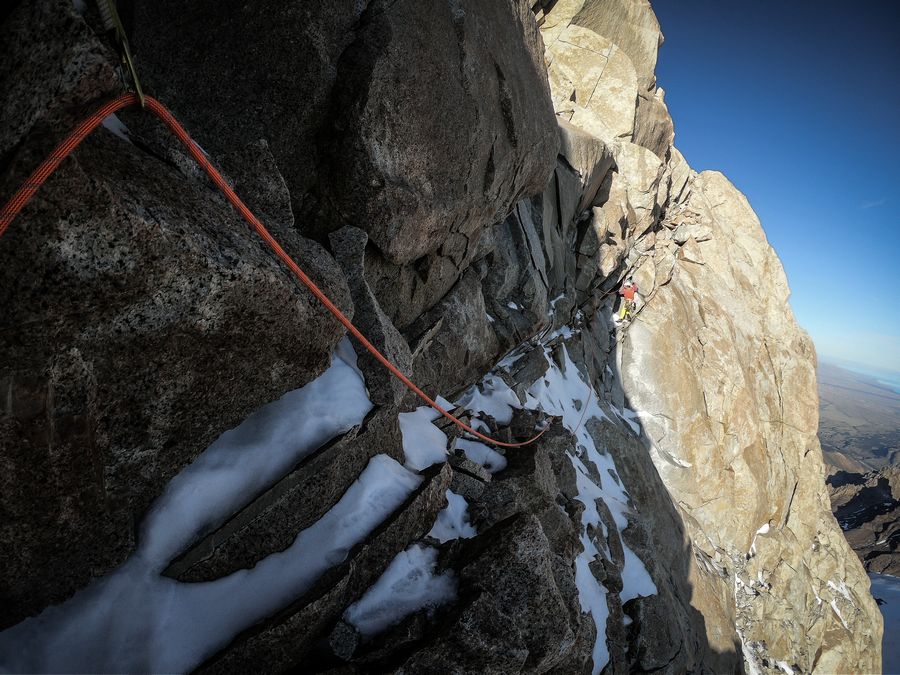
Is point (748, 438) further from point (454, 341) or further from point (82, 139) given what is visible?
point (82, 139)

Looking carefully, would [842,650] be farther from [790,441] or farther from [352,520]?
[352,520]

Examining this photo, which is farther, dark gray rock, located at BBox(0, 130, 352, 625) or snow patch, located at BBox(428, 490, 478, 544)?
snow patch, located at BBox(428, 490, 478, 544)

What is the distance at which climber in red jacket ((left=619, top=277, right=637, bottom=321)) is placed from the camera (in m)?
20.1

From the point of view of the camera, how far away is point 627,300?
66.7 feet

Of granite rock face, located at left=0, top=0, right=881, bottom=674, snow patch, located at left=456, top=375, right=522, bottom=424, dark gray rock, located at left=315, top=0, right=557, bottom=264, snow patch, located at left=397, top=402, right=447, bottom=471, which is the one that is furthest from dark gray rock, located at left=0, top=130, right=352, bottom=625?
snow patch, located at left=456, top=375, right=522, bottom=424

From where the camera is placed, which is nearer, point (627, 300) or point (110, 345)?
point (110, 345)

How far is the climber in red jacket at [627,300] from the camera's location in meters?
20.1

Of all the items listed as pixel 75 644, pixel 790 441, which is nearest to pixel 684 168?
pixel 790 441

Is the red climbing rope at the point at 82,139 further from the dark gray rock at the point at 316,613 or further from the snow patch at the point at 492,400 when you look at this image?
the snow patch at the point at 492,400

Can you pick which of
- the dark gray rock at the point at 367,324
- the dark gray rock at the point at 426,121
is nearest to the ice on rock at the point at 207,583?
the dark gray rock at the point at 367,324

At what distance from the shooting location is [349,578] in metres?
3.46

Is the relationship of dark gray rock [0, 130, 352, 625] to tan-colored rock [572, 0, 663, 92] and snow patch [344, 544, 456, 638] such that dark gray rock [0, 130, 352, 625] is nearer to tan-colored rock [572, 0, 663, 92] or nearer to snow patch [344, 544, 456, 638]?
snow patch [344, 544, 456, 638]

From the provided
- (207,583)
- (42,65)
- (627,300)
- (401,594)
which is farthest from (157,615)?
(627,300)

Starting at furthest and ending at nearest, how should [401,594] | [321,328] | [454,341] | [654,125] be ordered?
[654,125]
[454,341]
[321,328]
[401,594]
